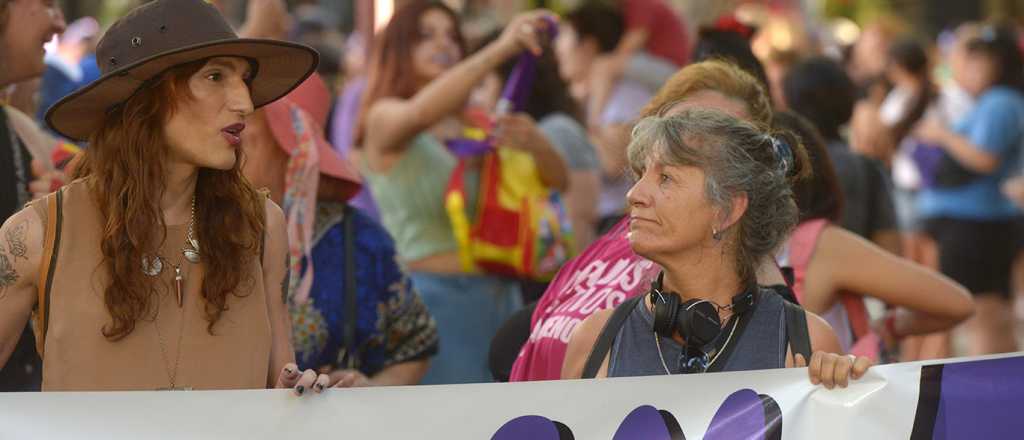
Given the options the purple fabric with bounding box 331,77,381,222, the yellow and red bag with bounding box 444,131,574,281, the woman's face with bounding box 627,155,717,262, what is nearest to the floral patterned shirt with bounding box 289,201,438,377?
the woman's face with bounding box 627,155,717,262

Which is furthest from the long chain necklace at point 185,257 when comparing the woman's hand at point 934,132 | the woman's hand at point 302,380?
the woman's hand at point 934,132

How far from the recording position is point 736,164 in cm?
334

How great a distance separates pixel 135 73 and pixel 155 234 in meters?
0.32

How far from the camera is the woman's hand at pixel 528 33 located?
5617 mm

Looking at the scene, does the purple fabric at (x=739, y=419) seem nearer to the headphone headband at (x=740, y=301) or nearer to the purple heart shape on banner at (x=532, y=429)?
the headphone headband at (x=740, y=301)

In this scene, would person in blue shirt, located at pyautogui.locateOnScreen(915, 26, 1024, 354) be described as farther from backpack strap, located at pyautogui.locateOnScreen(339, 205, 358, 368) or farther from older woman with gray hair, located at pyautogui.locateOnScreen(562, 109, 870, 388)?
older woman with gray hair, located at pyautogui.locateOnScreen(562, 109, 870, 388)

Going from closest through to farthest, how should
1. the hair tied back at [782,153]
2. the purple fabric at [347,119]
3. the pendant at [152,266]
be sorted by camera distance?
the pendant at [152,266] → the hair tied back at [782,153] → the purple fabric at [347,119]

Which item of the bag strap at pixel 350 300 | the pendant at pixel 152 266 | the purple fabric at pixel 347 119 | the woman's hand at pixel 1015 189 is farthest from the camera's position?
the woman's hand at pixel 1015 189

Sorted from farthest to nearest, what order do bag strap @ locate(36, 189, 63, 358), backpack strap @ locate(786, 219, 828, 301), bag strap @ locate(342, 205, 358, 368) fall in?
bag strap @ locate(342, 205, 358, 368), backpack strap @ locate(786, 219, 828, 301), bag strap @ locate(36, 189, 63, 358)

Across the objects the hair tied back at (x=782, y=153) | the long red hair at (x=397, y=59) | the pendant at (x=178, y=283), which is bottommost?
the long red hair at (x=397, y=59)

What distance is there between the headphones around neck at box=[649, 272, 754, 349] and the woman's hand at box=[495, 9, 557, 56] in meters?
2.47

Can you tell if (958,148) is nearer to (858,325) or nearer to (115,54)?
(858,325)

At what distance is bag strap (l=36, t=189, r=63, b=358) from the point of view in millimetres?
3047

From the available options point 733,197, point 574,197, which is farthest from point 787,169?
point 574,197
